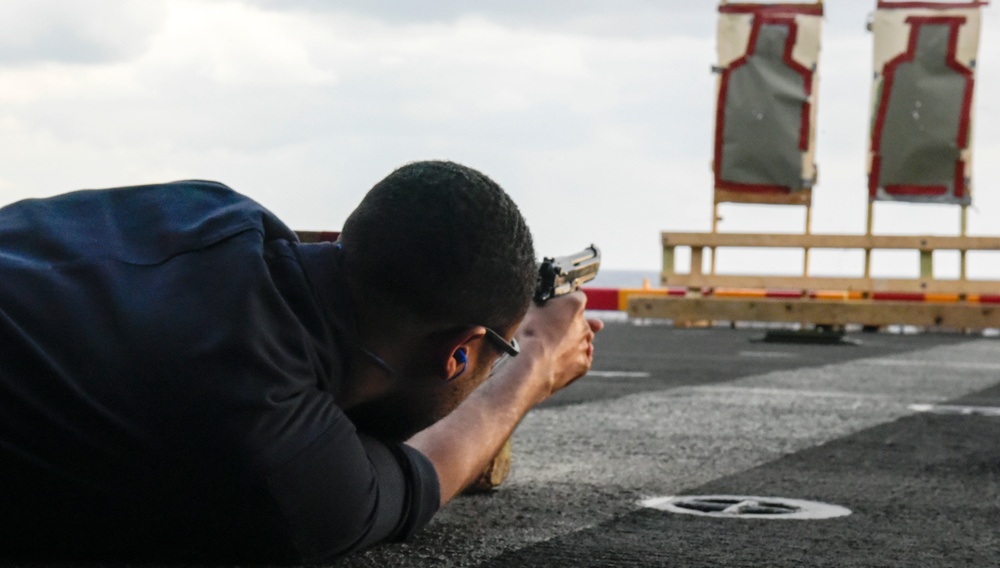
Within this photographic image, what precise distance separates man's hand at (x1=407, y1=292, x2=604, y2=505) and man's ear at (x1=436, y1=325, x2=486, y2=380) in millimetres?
211

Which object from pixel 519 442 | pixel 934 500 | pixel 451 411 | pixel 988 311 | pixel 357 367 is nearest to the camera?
pixel 357 367

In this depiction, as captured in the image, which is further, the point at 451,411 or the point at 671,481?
the point at 671,481

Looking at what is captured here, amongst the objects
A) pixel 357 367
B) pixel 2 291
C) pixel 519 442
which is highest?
pixel 2 291

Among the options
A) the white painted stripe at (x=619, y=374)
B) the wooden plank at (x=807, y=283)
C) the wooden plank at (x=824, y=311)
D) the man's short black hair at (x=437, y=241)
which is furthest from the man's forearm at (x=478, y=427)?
the wooden plank at (x=807, y=283)

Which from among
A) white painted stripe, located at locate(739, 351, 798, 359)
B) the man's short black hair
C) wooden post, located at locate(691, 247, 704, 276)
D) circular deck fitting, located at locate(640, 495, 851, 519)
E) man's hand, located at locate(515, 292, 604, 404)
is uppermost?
the man's short black hair

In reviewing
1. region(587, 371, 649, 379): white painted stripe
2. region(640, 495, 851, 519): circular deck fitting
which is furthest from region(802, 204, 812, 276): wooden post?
region(640, 495, 851, 519): circular deck fitting

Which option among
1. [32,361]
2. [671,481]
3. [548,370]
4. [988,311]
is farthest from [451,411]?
[988,311]

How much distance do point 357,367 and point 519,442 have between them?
2375 mm

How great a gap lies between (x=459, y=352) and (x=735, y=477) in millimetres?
1839

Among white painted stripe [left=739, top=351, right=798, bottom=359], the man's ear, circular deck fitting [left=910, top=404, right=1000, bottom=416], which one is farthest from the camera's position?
white painted stripe [left=739, top=351, right=798, bottom=359]

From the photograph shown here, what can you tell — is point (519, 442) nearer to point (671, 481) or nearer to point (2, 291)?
point (671, 481)

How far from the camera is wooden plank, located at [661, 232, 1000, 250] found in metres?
12.2

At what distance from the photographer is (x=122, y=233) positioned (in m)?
1.99

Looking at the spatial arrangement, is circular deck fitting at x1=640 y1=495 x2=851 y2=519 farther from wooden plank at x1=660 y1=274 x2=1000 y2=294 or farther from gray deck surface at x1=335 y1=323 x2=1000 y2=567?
wooden plank at x1=660 y1=274 x2=1000 y2=294
